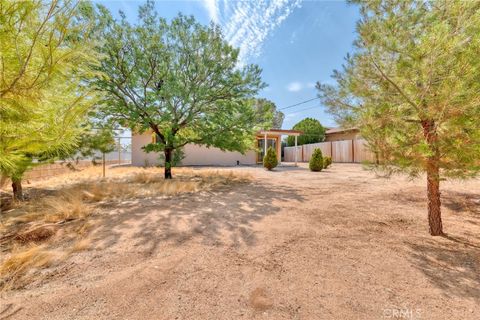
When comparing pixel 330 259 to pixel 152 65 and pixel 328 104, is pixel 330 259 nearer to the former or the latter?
pixel 328 104

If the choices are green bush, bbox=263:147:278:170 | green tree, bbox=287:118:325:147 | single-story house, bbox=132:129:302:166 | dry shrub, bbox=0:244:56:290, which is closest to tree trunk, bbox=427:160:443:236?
dry shrub, bbox=0:244:56:290

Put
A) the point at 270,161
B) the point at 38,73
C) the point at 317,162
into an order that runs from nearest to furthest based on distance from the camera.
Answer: the point at 38,73, the point at 317,162, the point at 270,161

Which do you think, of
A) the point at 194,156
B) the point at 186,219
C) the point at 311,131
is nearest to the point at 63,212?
the point at 186,219

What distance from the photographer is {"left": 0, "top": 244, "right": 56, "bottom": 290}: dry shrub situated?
5.99 ft

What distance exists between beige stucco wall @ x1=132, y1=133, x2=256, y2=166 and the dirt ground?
12114 millimetres

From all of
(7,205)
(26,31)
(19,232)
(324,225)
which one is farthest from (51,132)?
(7,205)

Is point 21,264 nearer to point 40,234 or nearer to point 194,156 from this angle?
point 40,234

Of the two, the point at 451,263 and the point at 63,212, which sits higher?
the point at 63,212

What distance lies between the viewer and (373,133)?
9.02 feet

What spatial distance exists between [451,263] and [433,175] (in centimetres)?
101

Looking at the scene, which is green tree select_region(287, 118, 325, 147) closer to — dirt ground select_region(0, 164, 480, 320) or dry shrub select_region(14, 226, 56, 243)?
dirt ground select_region(0, 164, 480, 320)

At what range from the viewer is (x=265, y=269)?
2.08 m

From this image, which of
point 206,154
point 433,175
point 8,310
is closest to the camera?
point 8,310

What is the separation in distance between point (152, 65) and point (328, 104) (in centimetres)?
568
